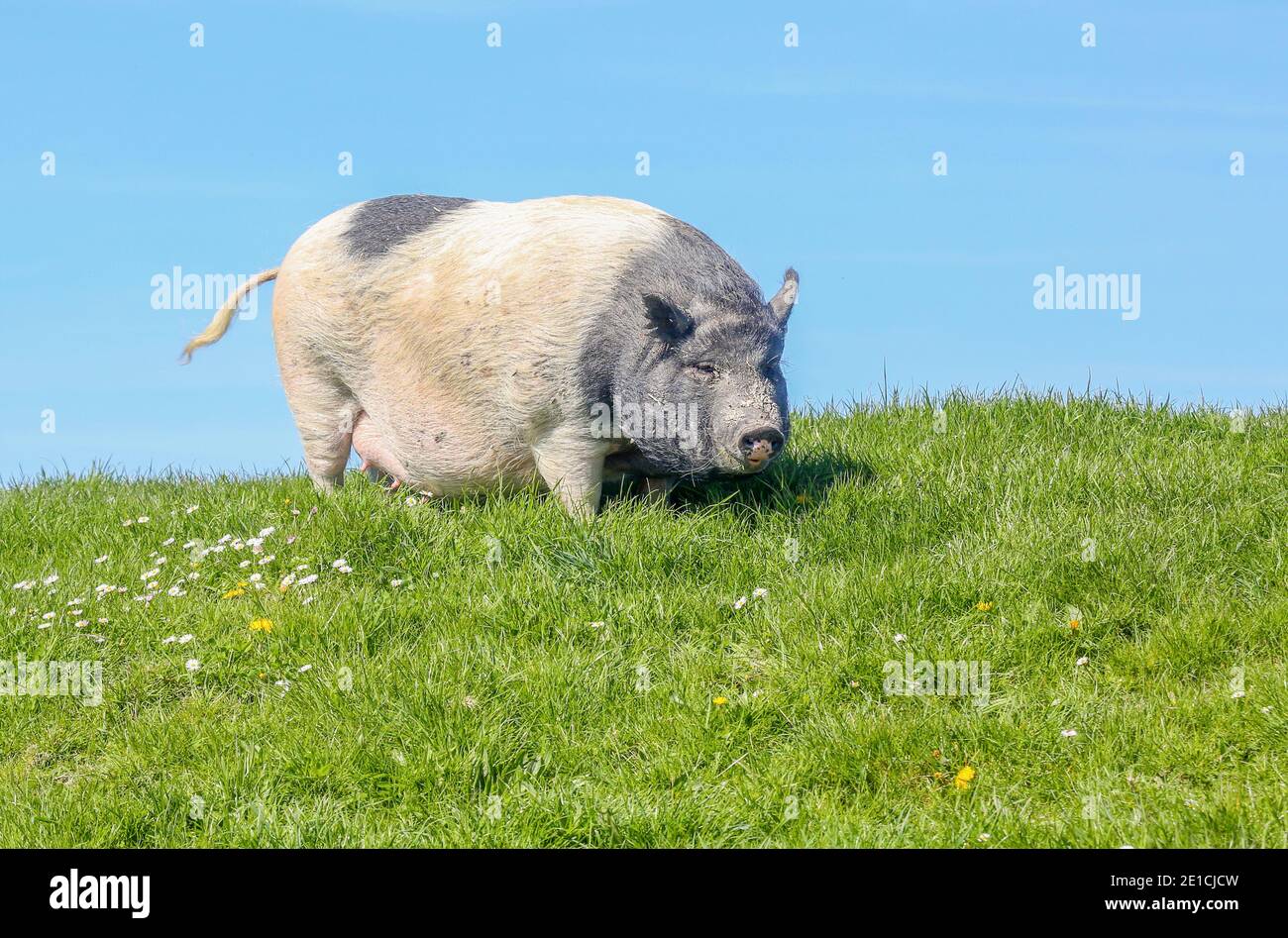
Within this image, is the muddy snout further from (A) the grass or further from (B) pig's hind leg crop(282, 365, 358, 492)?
(B) pig's hind leg crop(282, 365, 358, 492)

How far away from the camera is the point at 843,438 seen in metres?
9.03

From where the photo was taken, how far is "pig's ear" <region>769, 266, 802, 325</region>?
7793 mm

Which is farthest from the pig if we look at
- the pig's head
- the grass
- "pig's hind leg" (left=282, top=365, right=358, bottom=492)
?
the grass

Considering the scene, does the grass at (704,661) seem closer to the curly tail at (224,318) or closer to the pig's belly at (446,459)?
the pig's belly at (446,459)

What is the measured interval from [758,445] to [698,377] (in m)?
0.52

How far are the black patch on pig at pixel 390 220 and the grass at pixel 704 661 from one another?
5.45 feet

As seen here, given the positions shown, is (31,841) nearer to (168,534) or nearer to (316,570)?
(316,570)

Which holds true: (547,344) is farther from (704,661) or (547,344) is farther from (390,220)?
(704,661)

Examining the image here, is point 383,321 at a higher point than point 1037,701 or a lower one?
higher

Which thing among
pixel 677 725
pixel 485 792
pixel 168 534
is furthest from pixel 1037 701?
pixel 168 534

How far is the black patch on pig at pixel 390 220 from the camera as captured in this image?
8656 mm

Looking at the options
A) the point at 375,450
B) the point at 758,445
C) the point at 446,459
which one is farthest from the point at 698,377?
the point at 375,450

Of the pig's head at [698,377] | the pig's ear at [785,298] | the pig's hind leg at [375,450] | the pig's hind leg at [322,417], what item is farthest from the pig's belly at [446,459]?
the pig's ear at [785,298]
